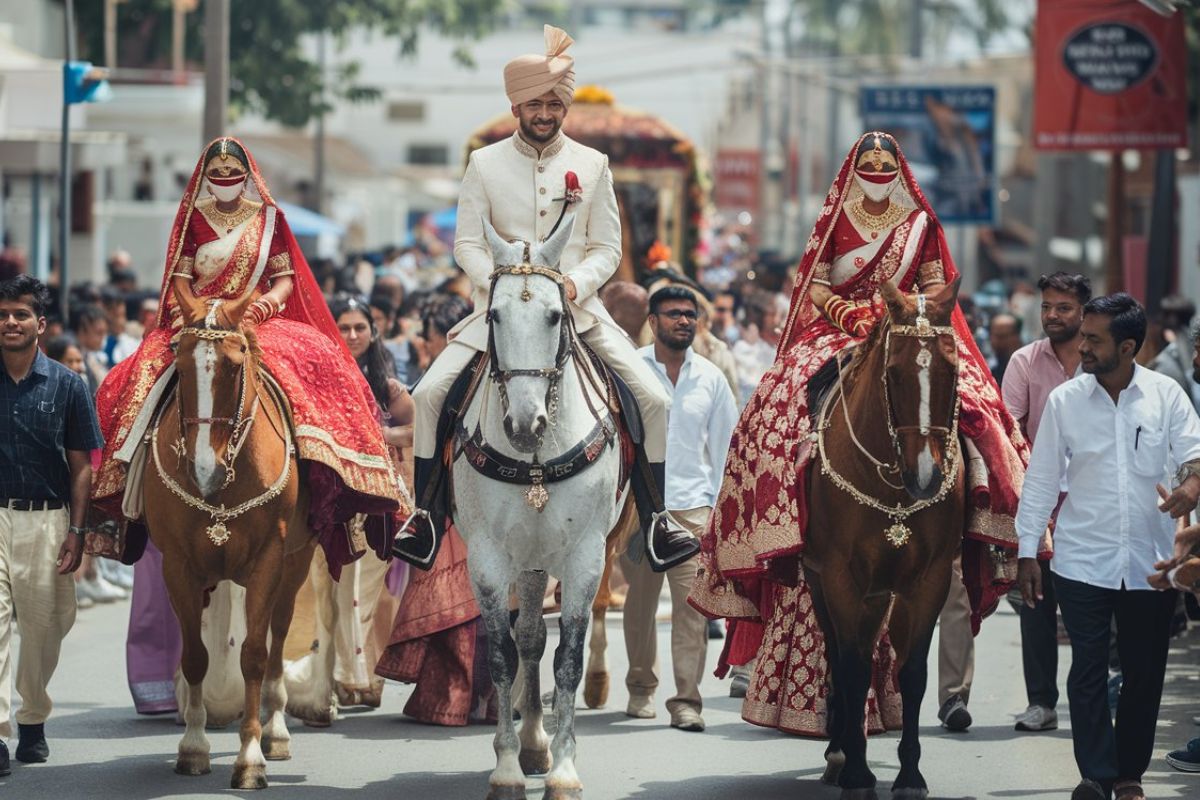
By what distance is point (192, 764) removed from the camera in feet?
30.9

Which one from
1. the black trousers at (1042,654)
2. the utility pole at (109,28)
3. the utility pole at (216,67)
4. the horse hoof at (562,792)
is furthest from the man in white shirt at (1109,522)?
the utility pole at (109,28)

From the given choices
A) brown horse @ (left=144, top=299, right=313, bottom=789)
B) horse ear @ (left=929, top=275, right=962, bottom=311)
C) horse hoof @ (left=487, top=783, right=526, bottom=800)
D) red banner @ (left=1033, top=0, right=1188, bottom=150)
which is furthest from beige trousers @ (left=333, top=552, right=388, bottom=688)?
red banner @ (left=1033, top=0, right=1188, bottom=150)

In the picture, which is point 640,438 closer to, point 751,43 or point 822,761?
point 822,761

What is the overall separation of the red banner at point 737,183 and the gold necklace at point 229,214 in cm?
4214

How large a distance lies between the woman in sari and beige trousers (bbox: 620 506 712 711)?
1629 mm

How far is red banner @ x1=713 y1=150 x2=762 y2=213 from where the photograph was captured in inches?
2046

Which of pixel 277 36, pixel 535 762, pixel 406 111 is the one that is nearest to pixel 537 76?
pixel 535 762

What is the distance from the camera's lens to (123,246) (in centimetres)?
3559

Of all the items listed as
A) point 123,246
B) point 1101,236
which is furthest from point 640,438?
point 1101,236

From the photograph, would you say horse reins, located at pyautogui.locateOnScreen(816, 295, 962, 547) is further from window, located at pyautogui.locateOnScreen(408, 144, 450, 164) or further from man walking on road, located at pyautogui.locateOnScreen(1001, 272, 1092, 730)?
window, located at pyautogui.locateOnScreen(408, 144, 450, 164)

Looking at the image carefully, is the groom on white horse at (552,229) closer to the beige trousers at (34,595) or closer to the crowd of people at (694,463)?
the crowd of people at (694,463)

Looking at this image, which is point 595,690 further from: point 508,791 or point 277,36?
point 277,36

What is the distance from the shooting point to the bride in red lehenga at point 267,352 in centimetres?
977

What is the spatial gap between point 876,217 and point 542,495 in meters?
2.07
